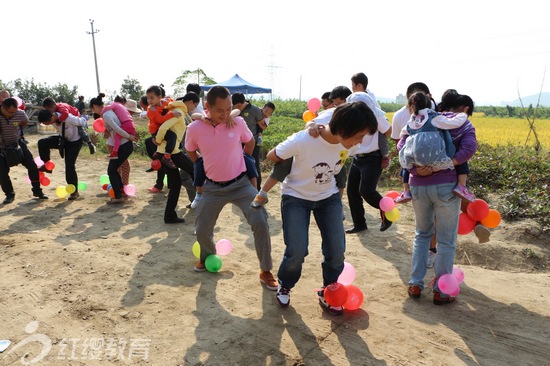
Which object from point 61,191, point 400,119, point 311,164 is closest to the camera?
point 311,164

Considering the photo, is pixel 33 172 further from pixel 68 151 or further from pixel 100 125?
pixel 100 125

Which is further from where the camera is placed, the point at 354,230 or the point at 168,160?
the point at 168,160

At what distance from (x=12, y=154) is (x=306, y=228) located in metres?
6.28

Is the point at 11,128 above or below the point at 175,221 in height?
above

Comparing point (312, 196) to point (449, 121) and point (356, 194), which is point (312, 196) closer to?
point (449, 121)

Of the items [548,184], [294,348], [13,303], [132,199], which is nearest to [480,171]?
[548,184]

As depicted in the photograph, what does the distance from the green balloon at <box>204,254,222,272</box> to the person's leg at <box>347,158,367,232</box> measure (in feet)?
6.78

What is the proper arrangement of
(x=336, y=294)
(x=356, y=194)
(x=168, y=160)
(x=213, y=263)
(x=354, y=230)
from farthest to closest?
(x=168, y=160) → (x=354, y=230) → (x=356, y=194) → (x=213, y=263) → (x=336, y=294)

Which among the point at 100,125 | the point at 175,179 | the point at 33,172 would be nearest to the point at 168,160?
the point at 175,179

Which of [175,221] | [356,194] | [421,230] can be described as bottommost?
[175,221]

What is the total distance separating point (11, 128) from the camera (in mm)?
7098

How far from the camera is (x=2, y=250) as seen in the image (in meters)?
4.97

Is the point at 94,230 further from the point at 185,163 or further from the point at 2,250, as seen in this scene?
the point at 185,163

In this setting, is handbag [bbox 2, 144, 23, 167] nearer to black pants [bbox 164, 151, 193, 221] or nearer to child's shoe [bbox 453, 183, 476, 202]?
black pants [bbox 164, 151, 193, 221]
